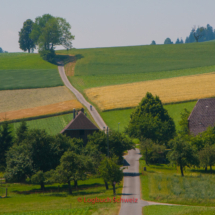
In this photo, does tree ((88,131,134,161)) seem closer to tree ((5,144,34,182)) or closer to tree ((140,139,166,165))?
tree ((140,139,166,165))

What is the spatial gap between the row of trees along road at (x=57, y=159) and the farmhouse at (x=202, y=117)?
56.8 ft

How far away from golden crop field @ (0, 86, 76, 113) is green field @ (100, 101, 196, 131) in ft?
60.5

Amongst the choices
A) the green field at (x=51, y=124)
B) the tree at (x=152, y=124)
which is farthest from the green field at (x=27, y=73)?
the tree at (x=152, y=124)

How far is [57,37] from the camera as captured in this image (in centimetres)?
16862

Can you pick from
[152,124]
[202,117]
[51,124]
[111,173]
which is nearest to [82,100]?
[51,124]

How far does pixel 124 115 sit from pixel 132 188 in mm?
48677

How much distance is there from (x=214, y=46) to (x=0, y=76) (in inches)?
4298

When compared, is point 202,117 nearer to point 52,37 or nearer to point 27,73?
point 27,73

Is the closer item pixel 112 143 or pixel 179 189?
pixel 179 189

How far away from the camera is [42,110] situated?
96875 millimetres

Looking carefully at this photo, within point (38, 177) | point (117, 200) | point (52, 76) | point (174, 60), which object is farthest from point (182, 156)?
point (174, 60)

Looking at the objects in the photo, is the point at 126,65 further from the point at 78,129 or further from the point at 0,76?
the point at 78,129

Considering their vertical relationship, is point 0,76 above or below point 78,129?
above

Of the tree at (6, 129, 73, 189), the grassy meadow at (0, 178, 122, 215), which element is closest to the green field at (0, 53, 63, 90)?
the tree at (6, 129, 73, 189)
